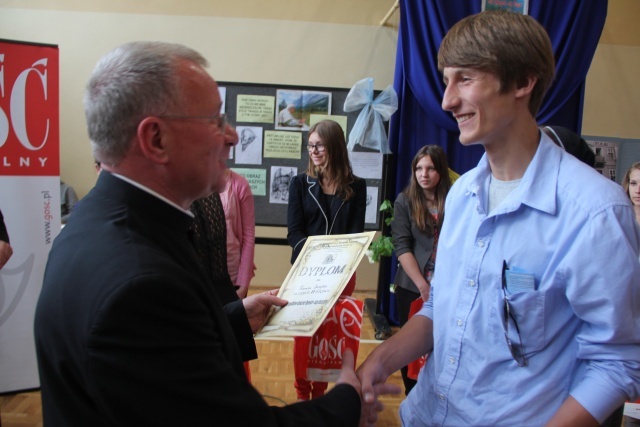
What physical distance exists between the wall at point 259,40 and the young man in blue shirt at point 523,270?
4.66 m

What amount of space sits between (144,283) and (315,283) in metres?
0.73

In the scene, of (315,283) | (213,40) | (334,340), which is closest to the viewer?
(315,283)

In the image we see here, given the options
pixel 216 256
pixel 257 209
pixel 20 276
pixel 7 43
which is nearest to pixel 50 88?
pixel 7 43

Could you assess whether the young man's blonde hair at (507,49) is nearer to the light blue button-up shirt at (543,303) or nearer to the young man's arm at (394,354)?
the light blue button-up shirt at (543,303)

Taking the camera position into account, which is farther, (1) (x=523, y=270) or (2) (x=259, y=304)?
(2) (x=259, y=304)

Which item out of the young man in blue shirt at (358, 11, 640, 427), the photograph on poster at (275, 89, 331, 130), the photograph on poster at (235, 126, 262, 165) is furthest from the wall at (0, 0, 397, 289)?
the young man in blue shirt at (358, 11, 640, 427)

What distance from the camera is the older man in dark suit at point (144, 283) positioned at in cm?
67

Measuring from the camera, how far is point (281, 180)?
4539 millimetres

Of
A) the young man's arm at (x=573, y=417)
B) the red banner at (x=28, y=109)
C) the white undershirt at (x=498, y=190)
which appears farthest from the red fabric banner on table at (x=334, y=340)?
the red banner at (x=28, y=109)

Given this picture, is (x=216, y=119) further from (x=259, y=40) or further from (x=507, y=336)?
(x=259, y=40)

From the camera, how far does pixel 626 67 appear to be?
558 cm

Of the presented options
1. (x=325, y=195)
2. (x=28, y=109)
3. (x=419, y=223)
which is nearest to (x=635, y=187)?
(x=419, y=223)

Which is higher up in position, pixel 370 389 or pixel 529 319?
pixel 529 319

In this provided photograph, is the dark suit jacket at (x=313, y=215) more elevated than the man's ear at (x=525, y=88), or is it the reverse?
the man's ear at (x=525, y=88)
